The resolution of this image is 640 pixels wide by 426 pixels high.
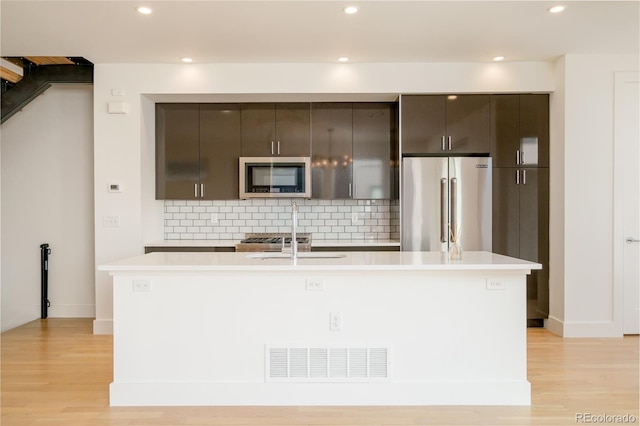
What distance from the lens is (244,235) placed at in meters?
5.35

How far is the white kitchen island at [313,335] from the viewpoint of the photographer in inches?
112

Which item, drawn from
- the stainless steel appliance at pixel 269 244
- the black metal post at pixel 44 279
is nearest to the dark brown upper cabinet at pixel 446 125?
the stainless steel appliance at pixel 269 244

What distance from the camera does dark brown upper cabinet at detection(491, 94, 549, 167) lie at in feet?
Result: 15.3

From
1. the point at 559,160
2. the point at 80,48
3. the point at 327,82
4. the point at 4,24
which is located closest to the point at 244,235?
the point at 327,82

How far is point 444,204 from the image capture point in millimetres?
4598

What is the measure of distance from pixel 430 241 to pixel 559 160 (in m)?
1.47

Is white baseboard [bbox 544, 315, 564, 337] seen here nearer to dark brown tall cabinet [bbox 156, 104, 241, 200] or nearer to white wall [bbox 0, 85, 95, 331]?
dark brown tall cabinet [bbox 156, 104, 241, 200]

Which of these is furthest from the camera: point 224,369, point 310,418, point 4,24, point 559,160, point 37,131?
point 37,131

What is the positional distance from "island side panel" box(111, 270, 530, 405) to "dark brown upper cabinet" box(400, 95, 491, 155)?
2.12 metres

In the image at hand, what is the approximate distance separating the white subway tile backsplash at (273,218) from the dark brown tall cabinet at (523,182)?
4.05ft

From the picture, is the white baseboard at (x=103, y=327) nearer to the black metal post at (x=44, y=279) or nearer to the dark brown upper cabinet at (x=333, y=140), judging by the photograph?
the black metal post at (x=44, y=279)

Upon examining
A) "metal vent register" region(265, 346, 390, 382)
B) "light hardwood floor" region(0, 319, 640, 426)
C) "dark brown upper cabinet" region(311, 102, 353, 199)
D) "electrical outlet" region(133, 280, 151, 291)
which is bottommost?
"light hardwood floor" region(0, 319, 640, 426)

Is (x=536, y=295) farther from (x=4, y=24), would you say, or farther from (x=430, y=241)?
(x=4, y=24)

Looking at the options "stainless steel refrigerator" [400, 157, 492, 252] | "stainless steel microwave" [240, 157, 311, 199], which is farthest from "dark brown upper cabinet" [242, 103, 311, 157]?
"stainless steel refrigerator" [400, 157, 492, 252]
